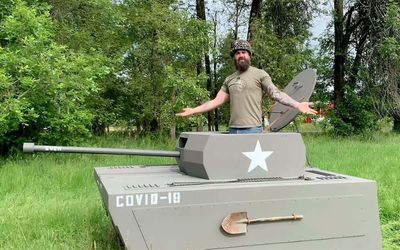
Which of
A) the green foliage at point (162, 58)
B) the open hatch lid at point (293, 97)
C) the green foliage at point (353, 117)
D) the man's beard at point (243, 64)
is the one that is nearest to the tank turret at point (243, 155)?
the open hatch lid at point (293, 97)

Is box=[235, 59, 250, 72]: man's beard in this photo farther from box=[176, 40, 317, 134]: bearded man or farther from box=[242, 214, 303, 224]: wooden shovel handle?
box=[242, 214, 303, 224]: wooden shovel handle

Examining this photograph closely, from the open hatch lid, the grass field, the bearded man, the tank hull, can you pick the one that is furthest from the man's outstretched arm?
the grass field

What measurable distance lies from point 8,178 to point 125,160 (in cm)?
237

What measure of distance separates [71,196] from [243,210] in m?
3.50

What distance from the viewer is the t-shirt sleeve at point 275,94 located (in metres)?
4.85

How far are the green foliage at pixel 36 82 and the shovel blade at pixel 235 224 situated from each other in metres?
5.64

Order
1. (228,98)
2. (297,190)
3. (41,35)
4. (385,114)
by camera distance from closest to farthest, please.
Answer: (297,190) → (228,98) → (41,35) → (385,114)

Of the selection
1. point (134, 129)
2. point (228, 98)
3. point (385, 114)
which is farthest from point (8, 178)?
point (385, 114)

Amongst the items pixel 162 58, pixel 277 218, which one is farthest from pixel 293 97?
pixel 162 58

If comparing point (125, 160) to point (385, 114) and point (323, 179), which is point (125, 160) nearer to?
point (323, 179)

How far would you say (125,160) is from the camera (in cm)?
980

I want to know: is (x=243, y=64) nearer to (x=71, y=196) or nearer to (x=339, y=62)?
(x=71, y=196)

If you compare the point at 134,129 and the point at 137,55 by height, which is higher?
the point at 137,55

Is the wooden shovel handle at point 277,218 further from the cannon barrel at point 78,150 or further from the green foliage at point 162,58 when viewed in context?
the green foliage at point 162,58
